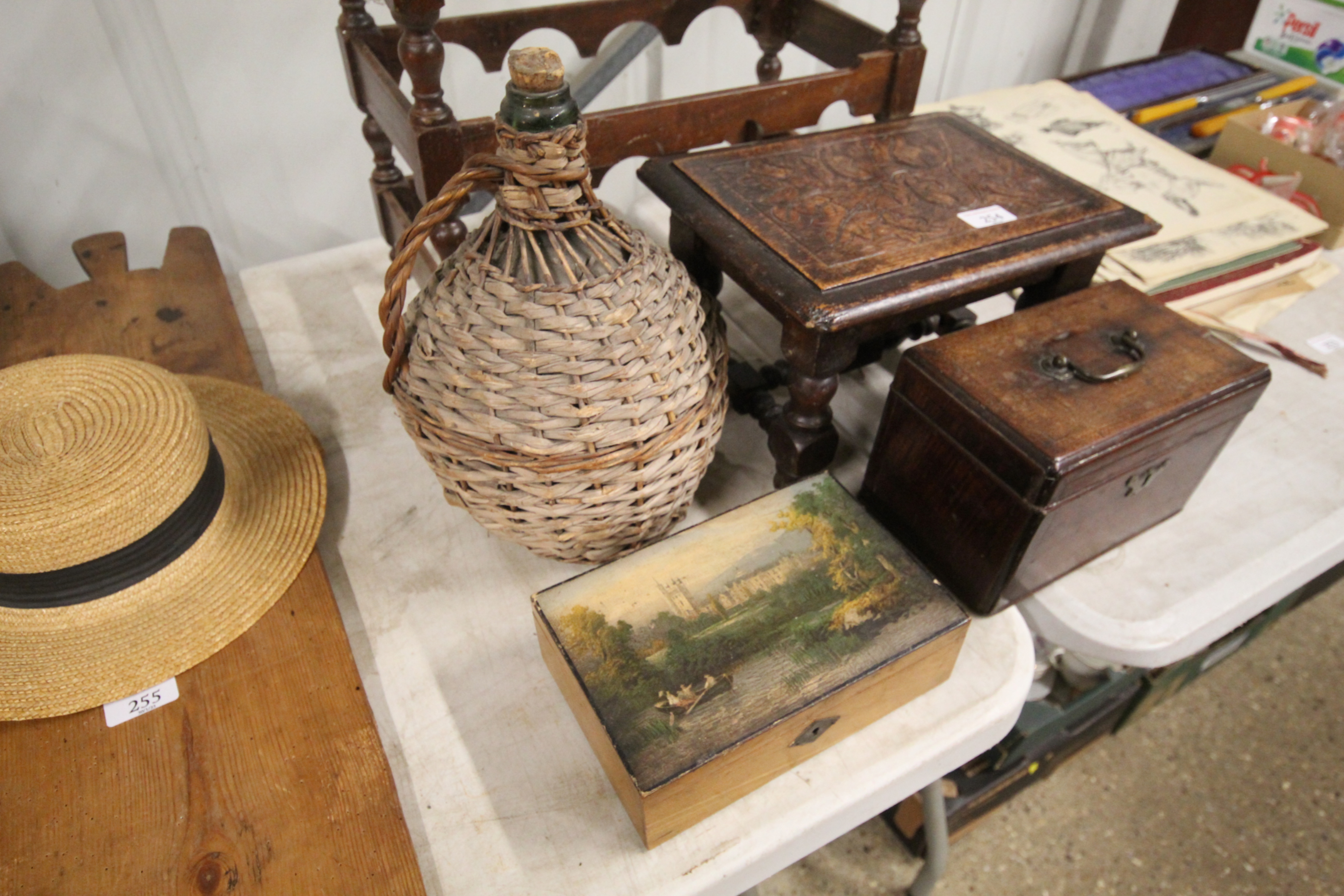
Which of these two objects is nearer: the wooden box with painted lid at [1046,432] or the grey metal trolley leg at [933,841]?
the wooden box with painted lid at [1046,432]

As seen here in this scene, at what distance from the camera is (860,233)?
875 millimetres

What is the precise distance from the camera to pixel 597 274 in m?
0.69

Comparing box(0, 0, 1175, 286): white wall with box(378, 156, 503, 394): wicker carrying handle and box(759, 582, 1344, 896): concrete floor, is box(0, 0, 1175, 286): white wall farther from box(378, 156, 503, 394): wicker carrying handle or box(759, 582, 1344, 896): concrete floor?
box(759, 582, 1344, 896): concrete floor

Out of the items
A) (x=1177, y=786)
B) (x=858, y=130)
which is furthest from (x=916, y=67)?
(x=1177, y=786)

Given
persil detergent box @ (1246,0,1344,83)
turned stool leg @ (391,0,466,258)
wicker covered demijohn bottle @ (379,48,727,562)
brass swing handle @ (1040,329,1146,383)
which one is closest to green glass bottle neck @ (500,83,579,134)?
wicker covered demijohn bottle @ (379,48,727,562)

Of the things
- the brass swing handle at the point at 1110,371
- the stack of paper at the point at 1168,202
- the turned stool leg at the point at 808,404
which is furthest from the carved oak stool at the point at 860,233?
the stack of paper at the point at 1168,202

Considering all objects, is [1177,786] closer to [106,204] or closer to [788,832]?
[788,832]

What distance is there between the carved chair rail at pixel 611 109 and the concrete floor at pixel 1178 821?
1048mm

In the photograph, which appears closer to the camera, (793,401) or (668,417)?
(668,417)

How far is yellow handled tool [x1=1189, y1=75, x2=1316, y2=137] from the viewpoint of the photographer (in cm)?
151

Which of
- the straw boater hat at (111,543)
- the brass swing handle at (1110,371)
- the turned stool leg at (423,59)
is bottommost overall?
the straw boater hat at (111,543)

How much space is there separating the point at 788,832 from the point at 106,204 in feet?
4.75

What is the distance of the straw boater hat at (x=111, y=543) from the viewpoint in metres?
0.70

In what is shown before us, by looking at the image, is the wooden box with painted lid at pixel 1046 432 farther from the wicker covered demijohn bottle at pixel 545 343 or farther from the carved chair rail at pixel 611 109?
the carved chair rail at pixel 611 109
